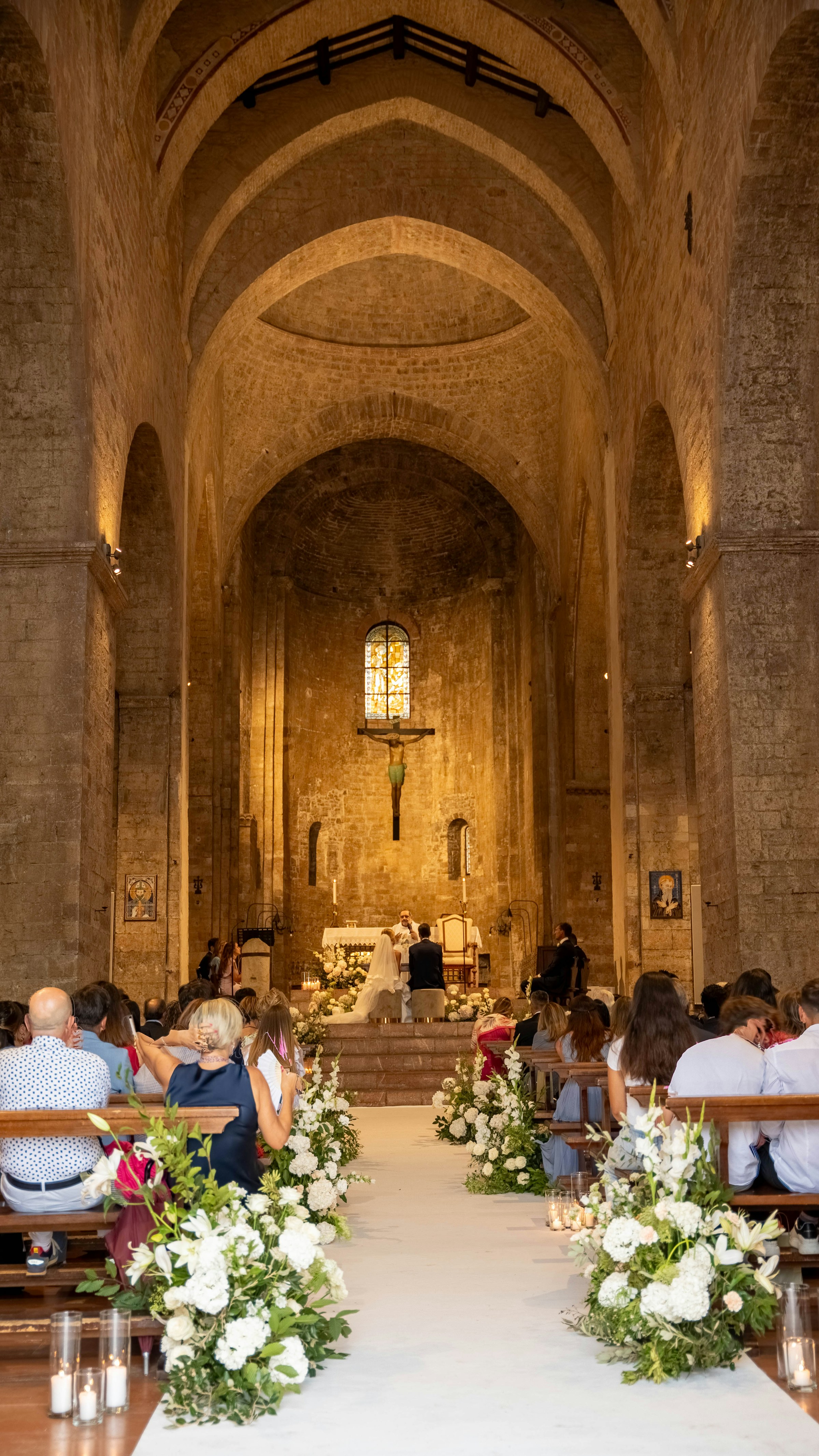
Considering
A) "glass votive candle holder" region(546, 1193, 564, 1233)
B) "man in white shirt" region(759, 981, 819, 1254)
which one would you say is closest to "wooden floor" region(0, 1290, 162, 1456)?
"man in white shirt" region(759, 981, 819, 1254)

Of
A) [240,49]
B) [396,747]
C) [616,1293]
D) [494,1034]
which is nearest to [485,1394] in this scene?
[616,1293]

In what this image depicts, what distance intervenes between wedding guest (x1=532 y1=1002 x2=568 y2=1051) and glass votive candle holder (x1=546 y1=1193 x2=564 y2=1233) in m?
1.61

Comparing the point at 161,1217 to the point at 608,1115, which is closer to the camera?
the point at 161,1217

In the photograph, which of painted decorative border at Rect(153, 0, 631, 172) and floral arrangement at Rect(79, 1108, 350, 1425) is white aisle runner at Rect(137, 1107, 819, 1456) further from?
painted decorative border at Rect(153, 0, 631, 172)

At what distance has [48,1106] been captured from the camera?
4664mm

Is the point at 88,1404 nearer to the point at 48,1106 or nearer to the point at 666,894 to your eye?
the point at 48,1106

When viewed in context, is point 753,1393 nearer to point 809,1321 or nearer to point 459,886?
point 809,1321

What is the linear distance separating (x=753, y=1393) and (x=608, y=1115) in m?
3.24

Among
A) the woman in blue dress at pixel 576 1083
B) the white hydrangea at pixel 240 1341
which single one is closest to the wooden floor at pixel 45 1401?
the white hydrangea at pixel 240 1341

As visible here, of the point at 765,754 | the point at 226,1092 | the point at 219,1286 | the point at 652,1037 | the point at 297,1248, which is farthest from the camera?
the point at 765,754

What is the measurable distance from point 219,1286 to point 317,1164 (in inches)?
111

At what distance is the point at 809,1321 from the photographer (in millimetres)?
3857

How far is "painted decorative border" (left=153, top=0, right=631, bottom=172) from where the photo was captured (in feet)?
45.4

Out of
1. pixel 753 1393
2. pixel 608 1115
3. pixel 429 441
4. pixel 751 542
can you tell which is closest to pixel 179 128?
pixel 751 542
